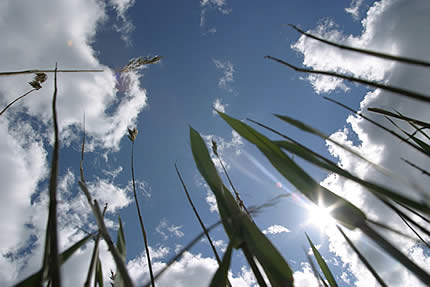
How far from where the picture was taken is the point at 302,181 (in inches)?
17.5

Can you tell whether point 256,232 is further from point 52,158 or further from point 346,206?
point 52,158

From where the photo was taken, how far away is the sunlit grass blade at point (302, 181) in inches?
14.6

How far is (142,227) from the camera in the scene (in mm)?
706

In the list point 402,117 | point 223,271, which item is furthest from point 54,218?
point 402,117

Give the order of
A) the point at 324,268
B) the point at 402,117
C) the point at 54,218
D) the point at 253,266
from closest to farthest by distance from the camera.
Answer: the point at 54,218 → the point at 253,266 → the point at 402,117 → the point at 324,268

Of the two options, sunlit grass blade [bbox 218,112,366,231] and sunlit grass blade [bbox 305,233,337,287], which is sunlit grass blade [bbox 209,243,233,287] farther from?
sunlit grass blade [bbox 305,233,337,287]

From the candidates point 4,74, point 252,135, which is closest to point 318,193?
point 252,135

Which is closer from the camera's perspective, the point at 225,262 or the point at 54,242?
the point at 54,242

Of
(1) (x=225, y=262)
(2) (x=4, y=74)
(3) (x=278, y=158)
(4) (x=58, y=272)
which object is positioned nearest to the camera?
(4) (x=58, y=272)

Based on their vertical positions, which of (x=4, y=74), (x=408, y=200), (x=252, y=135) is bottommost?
(x=408, y=200)

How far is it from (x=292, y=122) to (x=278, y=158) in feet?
0.26

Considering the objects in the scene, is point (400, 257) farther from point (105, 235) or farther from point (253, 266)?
point (105, 235)

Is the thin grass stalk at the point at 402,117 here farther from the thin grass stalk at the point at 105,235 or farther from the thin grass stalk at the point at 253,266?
the thin grass stalk at the point at 105,235

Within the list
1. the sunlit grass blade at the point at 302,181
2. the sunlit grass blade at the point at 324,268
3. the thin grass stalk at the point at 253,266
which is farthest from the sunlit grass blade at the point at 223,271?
the sunlit grass blade at the point at 324,268
